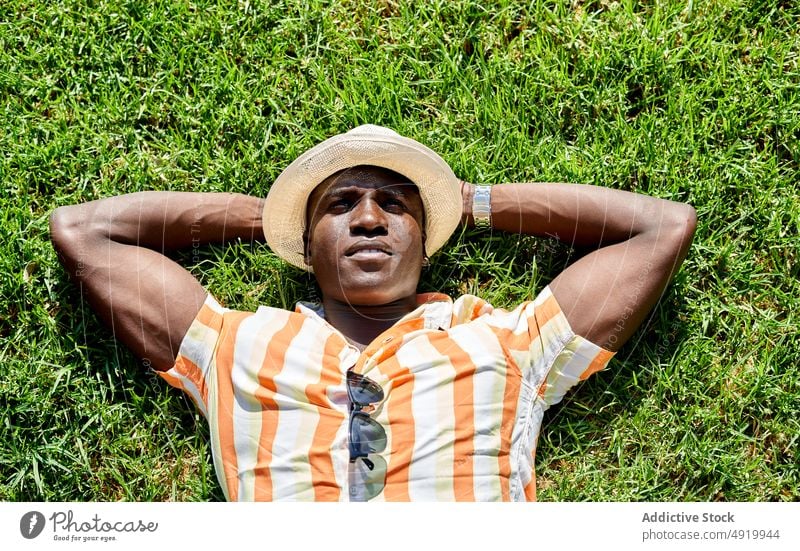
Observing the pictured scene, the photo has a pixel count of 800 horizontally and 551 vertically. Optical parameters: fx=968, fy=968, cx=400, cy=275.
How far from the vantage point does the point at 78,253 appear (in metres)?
3.99

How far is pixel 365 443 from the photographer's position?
12.0 ft

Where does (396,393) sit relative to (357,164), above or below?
below

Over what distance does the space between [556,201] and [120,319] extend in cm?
187

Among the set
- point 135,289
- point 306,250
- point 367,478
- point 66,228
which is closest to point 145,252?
point 135,289

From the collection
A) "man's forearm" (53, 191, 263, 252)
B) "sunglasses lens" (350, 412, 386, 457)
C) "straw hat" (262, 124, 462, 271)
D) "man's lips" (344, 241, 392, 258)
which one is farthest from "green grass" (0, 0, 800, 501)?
"sunglasses lens" (350, 412, 386, 457)

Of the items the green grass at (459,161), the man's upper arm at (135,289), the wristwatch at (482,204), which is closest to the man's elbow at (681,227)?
the green grass at (459,161)

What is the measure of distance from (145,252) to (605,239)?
193cm

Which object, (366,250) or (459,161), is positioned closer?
(366,250)

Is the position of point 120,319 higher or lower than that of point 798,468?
higher

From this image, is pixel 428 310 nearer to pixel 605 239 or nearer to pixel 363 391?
pixel 363 391

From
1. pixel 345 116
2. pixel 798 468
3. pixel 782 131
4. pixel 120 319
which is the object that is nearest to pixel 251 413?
A: pixel 120 319

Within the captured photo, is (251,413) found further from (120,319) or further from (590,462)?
(590,462)

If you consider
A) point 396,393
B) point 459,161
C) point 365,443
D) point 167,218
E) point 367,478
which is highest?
point 459,161
